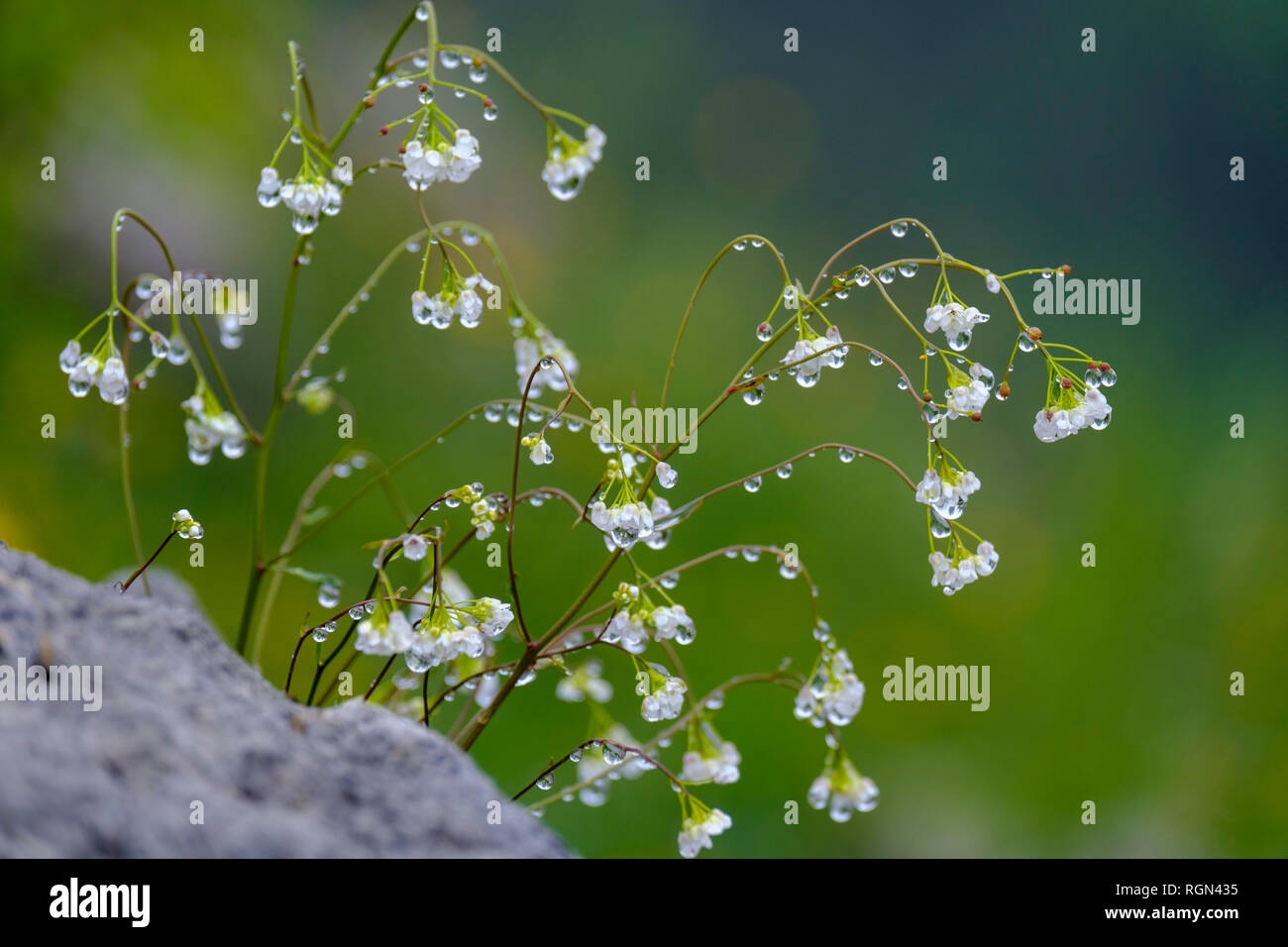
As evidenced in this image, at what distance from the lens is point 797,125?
9.21 feet

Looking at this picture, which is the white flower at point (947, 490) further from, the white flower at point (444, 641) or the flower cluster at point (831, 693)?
the white flower at point (444, 641)

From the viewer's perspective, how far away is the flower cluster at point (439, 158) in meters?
0.63

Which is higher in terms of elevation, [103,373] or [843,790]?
[103,373]

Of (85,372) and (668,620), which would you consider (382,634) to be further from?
(85,372)

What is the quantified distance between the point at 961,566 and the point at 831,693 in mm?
119

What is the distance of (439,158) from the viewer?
0.64 m

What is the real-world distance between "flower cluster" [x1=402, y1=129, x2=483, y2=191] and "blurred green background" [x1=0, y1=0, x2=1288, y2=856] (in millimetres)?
1106

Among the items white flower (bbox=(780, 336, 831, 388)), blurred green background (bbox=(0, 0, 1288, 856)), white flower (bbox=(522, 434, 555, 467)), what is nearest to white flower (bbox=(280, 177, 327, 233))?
white flower (bbox=(522, 434, 555, 467))

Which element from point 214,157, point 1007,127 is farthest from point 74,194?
point 1007,127

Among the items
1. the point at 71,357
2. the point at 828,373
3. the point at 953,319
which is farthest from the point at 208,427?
the point at 828,373

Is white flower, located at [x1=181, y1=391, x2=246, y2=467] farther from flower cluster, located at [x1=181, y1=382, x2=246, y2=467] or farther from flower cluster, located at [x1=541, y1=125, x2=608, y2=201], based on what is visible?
flower cluster, located at [x1=541, y1=125, x2=608, y2=201]

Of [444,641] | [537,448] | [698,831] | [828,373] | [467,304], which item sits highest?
[828,373]

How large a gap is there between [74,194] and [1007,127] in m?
2.40

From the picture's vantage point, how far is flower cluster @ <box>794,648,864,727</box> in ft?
2.07
